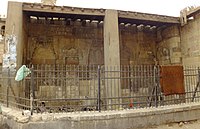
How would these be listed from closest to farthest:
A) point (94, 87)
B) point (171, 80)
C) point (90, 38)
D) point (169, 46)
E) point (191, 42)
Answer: point (171, 80) < point (94, 87) < point (191, 42) < point (90, 38) < point (169, 46)

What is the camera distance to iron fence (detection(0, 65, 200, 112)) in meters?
7.22

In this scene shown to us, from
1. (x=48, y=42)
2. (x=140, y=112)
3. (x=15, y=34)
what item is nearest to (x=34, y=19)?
(x=48, y=42)

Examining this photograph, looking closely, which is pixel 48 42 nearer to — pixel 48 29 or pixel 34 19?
pixel 48 29

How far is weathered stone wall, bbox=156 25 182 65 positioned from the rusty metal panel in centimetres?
524

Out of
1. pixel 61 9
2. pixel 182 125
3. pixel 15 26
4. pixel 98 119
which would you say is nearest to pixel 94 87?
pixel 98 119

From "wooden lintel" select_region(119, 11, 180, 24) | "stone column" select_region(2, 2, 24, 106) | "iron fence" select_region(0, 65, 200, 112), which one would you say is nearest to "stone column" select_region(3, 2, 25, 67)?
"stone column" select_region(2, 2, 24, 106)

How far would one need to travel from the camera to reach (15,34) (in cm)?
930

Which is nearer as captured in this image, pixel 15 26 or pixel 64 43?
pixel 15 26

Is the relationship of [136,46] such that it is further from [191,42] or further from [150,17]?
[191,42]

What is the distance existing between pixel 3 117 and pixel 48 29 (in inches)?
277

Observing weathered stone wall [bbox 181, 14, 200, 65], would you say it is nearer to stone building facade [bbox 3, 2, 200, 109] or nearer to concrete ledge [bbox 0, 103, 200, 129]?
stone building facade [bbox 3, 2, 200, 109]

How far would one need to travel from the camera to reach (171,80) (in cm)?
731

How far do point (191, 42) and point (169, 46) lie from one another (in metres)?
1.68

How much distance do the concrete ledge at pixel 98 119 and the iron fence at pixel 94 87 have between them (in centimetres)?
69
